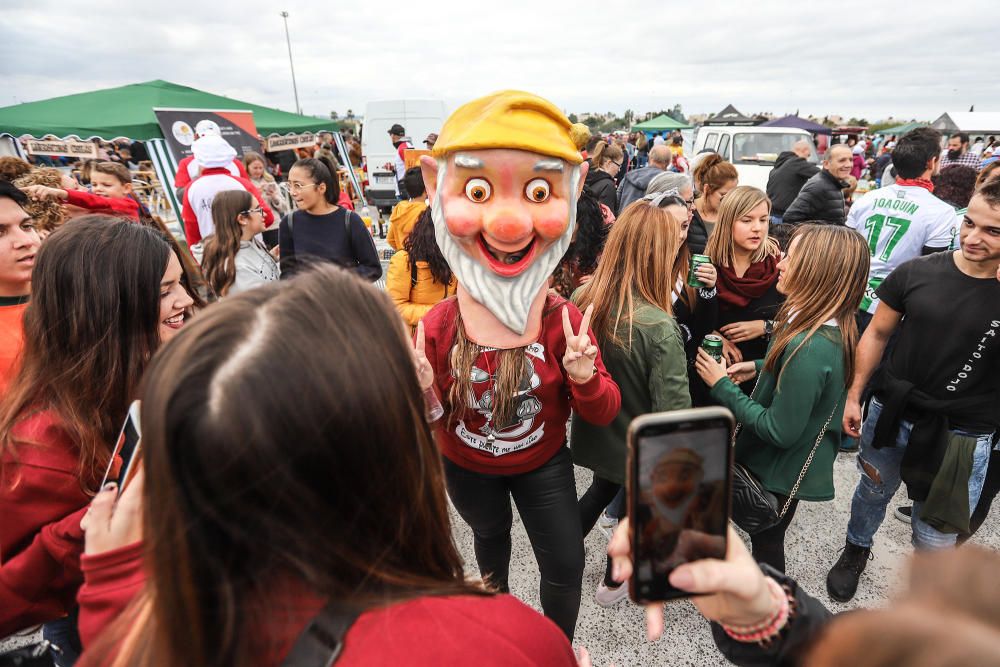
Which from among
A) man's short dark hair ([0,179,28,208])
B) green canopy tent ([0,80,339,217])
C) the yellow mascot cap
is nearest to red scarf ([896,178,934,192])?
the yellow mascot cap

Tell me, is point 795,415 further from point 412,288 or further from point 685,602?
point 412,288

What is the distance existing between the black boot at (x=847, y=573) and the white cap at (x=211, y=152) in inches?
231

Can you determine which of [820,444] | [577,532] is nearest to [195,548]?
[577,532]

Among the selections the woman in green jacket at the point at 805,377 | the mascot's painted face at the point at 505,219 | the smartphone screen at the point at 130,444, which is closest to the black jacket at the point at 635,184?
the woman in green jacket at the point at 805,377

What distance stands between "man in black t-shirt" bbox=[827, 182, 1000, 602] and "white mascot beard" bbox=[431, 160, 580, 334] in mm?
1515

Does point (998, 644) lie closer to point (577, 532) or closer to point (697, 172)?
point (577, 532)

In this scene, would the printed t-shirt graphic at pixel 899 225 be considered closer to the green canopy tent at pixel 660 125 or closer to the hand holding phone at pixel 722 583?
the hand holding phone at pixel 722 583

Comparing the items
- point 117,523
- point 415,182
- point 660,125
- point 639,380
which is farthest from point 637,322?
point 660,125

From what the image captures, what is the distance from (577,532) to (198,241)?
3.99 metres

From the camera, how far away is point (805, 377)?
177 centimetres

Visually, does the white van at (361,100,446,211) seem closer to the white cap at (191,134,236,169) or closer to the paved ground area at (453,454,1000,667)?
the white cap at (191,134,236,169)

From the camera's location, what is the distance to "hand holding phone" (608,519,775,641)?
843 millimetres

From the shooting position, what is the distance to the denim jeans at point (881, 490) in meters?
2.14

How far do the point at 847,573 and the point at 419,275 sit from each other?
2.50 metres
